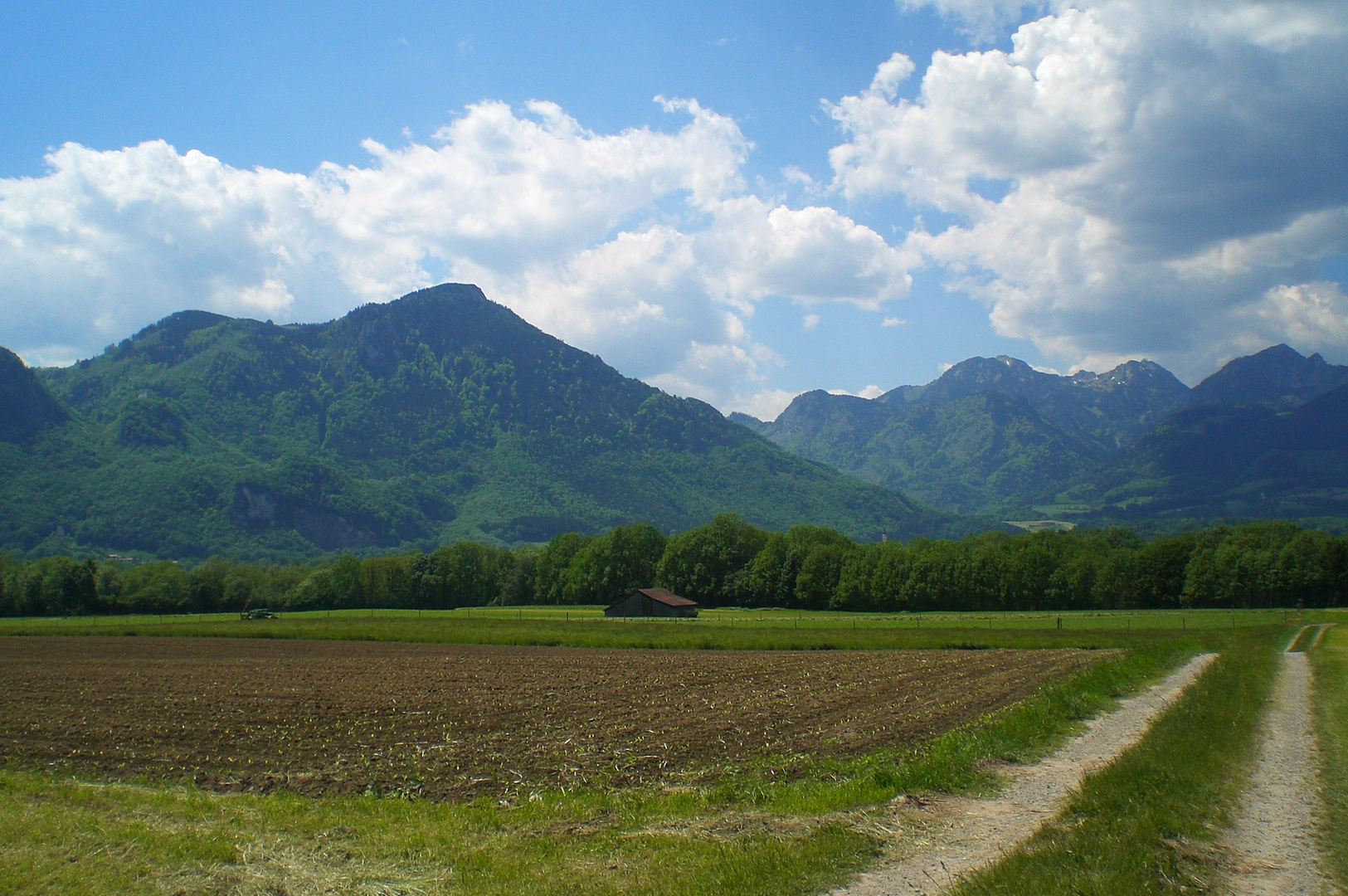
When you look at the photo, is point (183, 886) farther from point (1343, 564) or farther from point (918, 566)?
point (1343, 564)

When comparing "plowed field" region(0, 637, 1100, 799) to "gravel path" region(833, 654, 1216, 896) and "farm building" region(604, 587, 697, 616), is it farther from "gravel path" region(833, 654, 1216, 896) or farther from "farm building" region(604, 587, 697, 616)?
"farm building" region(604, 587, 697, 616)

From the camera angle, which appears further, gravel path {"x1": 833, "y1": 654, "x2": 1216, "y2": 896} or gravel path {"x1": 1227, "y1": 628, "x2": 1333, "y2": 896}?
gravel path {"x1": 833, "y1": 654, "x2": 1216, "y2": 896}

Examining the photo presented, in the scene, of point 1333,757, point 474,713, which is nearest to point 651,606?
point 474,713

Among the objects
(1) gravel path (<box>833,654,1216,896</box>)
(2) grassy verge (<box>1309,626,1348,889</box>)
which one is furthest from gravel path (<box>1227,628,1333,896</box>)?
(1) gravel path (<box>833,654,1216,896</box>)

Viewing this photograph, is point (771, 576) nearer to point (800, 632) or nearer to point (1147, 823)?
point (800, 632)

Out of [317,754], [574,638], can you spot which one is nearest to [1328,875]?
[317,754]

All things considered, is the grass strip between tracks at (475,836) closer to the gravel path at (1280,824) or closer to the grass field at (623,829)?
the grass field at (623,829)

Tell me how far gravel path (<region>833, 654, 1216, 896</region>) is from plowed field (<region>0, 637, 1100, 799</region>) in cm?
328

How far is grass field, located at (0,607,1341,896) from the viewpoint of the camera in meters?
8.55

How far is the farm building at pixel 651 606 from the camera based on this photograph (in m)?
89.9

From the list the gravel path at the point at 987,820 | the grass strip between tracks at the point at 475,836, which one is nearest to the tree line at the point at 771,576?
the gravel path at the point at 987,820

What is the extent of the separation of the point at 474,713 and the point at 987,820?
46.1ft

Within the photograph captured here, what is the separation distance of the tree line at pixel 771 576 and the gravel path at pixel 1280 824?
282 feet

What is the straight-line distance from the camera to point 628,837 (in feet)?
33.2
